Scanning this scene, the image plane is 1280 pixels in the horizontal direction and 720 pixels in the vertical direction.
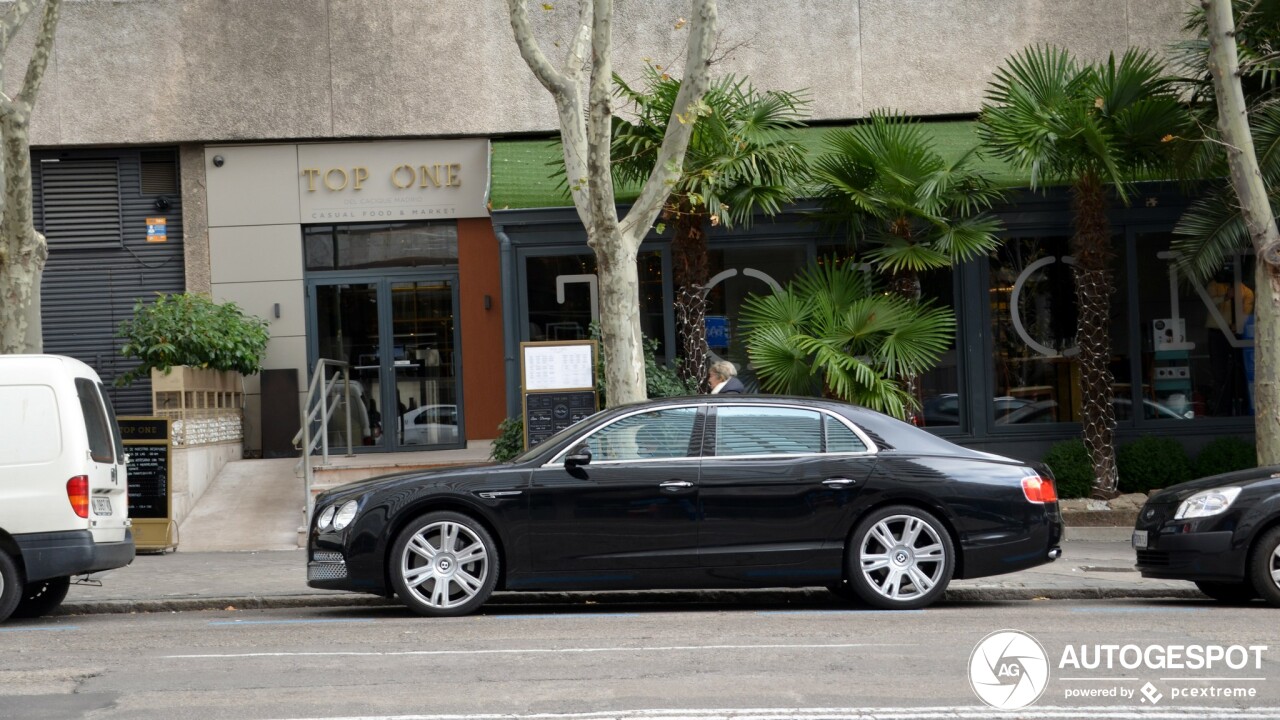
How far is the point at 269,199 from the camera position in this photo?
18328 mm

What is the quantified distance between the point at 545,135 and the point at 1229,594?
11203 mm

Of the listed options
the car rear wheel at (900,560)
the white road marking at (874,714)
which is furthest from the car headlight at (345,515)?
the car rear wheel at (900,560)

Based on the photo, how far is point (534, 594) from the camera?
35.3 ft

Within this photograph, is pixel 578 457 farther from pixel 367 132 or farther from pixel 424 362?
pixel 367 132

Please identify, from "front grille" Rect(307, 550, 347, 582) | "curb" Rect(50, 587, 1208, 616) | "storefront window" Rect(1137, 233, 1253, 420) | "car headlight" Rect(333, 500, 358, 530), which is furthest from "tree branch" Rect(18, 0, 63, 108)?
"storefront window" Rect(1137, 233, 1253, 420)

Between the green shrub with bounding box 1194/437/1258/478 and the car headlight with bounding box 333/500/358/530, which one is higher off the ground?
the car headlight with bounding box 333/500/358/530

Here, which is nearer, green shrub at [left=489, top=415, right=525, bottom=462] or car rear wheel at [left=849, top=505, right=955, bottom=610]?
car rear wheel at [left=849, top=505, right=955, bottom=610]

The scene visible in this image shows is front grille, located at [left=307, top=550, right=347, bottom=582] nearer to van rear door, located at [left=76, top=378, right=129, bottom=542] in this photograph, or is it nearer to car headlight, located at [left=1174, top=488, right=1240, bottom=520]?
van rear door, located at [left=76, top=378, right=129, bottom=542]

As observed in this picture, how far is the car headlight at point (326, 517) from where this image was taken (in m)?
9.46

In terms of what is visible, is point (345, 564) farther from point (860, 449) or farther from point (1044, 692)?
point (1044, 692)

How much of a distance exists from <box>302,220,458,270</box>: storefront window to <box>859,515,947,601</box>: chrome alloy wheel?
1027 cm

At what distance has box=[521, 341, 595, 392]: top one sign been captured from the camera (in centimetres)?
1362

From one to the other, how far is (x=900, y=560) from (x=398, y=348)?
1050 cm

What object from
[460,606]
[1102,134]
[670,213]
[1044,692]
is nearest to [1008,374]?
[1102,134]
